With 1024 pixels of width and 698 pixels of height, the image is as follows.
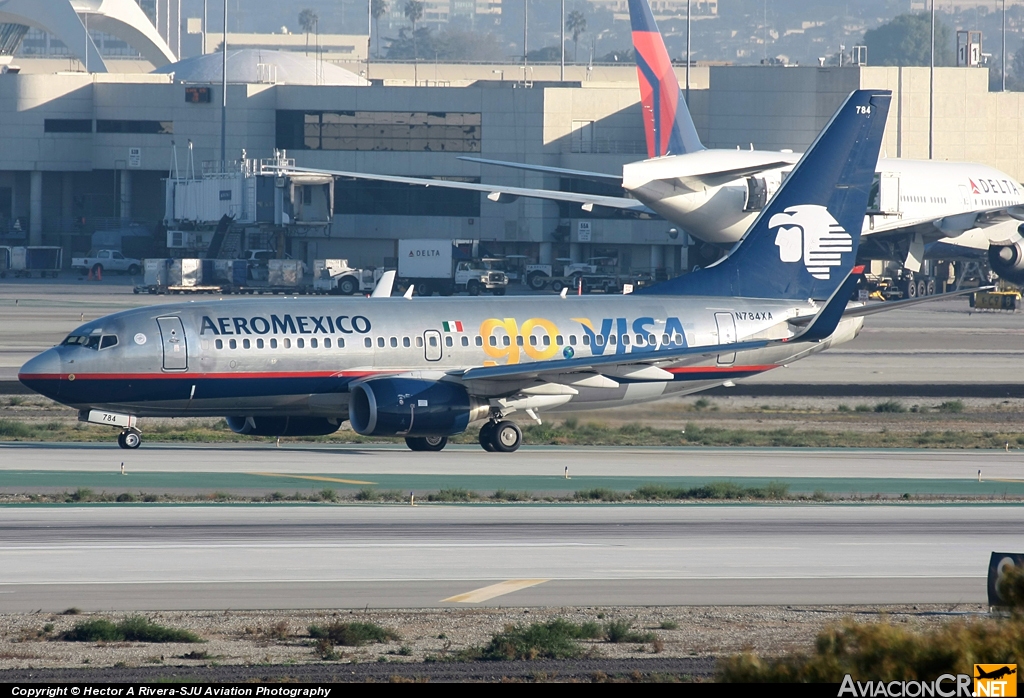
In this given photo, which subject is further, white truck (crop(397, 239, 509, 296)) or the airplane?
white truck (crop(397, 239, 509, 296))

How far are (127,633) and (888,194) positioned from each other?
75.8 meters

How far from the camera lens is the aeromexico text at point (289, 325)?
33062 millimetres

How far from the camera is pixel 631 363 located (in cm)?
3375

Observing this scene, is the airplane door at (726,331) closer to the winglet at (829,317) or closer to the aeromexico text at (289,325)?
the winglet at (829,317)

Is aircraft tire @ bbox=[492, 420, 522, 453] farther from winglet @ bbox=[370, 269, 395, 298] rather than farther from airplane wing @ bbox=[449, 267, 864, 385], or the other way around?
winglet @ bbox=[370, 269, 395, 298]

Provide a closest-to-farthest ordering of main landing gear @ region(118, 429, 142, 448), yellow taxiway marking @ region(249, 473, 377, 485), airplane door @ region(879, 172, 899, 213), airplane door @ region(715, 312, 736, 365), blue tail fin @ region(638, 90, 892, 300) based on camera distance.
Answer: yellow taxiway marking @ region(249, 473, 377, 485) < main landing gear @ region(118, 429, 142, 448) < airplane door @ region(715, 312, 736, 365) < blue tail fin @ region(638, 90, 892, 300) < airplane door @ region(879, 172, 899, 213)

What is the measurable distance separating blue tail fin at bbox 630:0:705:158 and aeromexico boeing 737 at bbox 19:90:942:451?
5213 centimetres

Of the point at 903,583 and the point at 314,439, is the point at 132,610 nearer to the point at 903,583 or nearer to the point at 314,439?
the point at 903,583

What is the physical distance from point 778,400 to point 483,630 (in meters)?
30.6

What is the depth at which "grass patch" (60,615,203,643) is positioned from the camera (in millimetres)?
15977

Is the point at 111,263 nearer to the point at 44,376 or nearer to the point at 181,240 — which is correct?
the point at 181,240

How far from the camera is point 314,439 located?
37969 mm

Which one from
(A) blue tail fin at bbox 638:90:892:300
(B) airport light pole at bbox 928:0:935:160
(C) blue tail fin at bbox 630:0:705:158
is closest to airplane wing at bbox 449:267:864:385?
(A) blue tail fin at bbox 638:90:892:300

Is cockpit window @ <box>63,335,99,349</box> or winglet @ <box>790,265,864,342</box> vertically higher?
winglet @ <box>790,265,864,342</box>
